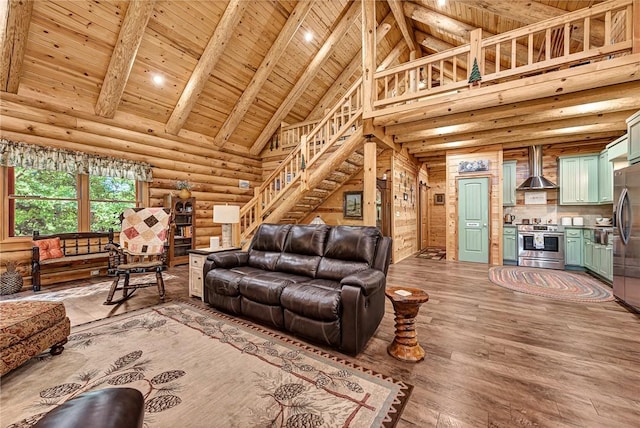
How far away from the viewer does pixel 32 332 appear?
1.98 m

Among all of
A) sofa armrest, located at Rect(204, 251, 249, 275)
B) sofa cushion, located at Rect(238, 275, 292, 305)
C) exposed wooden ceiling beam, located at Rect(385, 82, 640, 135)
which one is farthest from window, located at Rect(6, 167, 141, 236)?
exposed wooden ceiling beam, located at Rect(385, 82, 640, 135)

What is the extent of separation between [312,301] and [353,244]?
839mm

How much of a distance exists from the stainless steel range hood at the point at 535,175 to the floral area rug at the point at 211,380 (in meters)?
6.19

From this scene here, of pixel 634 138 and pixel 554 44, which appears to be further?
pixel 554 44

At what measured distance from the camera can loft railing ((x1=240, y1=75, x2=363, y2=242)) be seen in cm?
525

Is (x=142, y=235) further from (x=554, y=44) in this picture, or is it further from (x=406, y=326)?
Answer: (x=554, y=44)

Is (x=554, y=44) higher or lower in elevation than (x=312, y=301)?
higher

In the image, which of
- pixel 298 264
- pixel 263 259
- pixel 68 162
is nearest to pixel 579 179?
pixel 298 264

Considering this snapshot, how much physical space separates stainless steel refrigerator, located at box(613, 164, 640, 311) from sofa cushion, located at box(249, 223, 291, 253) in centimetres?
411

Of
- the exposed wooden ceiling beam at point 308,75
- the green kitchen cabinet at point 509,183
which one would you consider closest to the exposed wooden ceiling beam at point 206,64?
the exposed wooden ceiling beam at point 308,75

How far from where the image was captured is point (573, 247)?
5434 mm

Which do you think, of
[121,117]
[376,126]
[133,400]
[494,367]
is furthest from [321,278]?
[121,117]

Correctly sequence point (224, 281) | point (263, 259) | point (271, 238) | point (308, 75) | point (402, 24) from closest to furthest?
point (224, 281) < point (263, 259) < point (271, 238) < point (402, 24) < point (308, 75)

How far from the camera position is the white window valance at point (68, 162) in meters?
4.00
